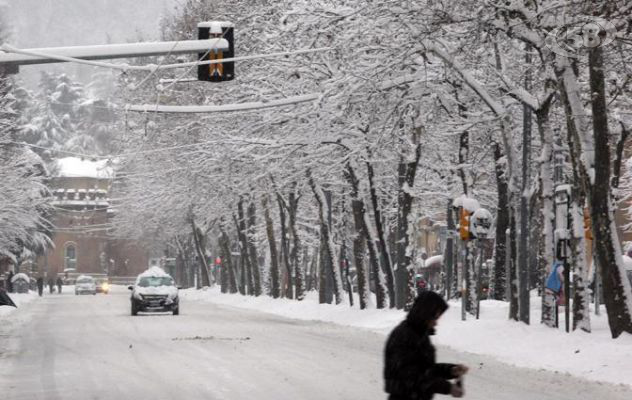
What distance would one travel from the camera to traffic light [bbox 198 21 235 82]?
2262 cm

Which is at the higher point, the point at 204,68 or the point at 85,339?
the point at 204,68

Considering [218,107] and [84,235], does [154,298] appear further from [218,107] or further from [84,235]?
Answer: [84,235]

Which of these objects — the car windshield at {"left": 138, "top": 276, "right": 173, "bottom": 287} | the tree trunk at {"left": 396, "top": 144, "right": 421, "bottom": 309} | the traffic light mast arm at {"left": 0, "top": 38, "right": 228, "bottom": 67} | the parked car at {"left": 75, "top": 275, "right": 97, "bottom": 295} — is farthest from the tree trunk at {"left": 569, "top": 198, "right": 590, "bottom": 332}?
the parked car at {"left": 75, "top": 275, "right": 97, "bottom": 295}

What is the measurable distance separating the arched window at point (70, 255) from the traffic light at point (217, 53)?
500ft

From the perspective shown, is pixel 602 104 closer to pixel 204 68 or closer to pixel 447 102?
pixel 204 68

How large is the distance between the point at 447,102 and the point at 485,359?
34.1 ft

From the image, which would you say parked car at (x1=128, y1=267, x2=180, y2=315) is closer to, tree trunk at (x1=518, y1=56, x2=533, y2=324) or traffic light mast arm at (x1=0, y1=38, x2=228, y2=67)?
tree trunk at (x1=518, y1=56, x2=533, y2=324)

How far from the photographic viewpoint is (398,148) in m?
40.0

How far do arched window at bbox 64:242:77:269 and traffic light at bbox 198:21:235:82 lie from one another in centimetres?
15247

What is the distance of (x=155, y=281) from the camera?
52.5 m

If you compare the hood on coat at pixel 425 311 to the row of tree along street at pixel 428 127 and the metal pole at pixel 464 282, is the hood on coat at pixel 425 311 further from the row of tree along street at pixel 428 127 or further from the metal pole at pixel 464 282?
the metal pole at pixel 464 282

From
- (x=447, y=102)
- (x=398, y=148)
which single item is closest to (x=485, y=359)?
(x=447, y=102)

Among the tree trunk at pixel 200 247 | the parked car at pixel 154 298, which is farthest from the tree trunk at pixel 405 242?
the tree trunk at pixel 200 247

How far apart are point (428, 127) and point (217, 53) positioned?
56.4 feet
